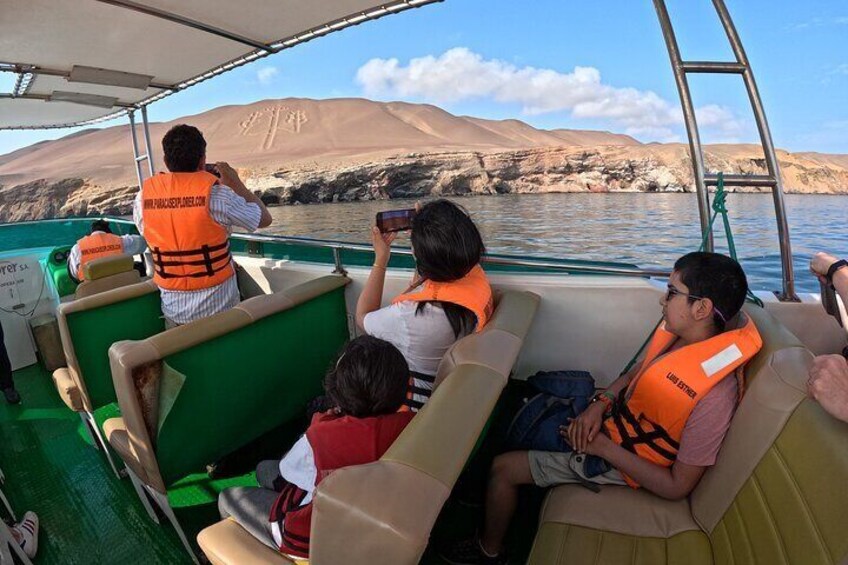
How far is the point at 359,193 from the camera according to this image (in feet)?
173

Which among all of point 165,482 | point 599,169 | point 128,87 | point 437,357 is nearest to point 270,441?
point 165,482

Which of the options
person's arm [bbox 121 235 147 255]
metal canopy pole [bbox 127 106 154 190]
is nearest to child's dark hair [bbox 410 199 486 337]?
person's arm [bbox 121 235 147 255]

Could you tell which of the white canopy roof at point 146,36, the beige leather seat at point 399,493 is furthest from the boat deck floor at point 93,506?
the white canopy roof at point 146,36

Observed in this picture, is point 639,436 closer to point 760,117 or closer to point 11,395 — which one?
point 760,117

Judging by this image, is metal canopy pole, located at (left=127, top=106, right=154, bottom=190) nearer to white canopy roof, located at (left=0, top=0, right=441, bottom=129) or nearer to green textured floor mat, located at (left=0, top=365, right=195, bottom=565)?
white canopy roof, located at (left=0, top=0, right=441, bottom=129)

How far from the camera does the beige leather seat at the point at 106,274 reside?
269 centimetres

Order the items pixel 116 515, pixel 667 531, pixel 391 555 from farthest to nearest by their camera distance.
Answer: pixel 116 515, pixel 667 531, pixel 391 555

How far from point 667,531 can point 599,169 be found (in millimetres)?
56724

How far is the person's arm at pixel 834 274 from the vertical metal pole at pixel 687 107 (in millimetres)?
337

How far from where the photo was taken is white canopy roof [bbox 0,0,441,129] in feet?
6.57

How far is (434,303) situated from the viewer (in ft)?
4.74

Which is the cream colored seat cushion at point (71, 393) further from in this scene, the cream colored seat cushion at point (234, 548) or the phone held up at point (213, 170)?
the cream colored seat cushion at point (234, 548)

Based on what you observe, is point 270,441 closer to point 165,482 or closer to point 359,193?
point 165,482

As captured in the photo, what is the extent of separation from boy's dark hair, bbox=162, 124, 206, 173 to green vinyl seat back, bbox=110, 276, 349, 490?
65 cm
